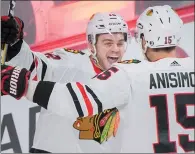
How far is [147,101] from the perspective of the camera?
1.41 m

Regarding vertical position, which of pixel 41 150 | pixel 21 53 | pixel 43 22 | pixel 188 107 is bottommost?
pixel 41 150

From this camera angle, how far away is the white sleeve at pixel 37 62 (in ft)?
6.19

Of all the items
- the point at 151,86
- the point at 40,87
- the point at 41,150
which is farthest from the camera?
the point at 41,150

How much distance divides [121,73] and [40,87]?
0.23m

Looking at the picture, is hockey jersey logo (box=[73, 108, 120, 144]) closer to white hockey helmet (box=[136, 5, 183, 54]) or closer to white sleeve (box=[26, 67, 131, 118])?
white hockey helmet (box=[136, 5, 183, 54])

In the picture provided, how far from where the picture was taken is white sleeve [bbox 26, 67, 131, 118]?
1.27m

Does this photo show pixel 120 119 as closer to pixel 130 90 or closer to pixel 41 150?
→ pixel 130 90

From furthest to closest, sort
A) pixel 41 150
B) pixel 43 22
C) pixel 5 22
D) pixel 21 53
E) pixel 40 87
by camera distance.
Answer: pixel 43 22 < pixel 41 150 < pixel 21 53 < pixel 5 22 < pixel 40 87

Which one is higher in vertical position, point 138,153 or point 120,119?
point 120,119

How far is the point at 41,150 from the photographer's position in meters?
2.07

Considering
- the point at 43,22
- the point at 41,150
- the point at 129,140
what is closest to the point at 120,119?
the point at 129,140

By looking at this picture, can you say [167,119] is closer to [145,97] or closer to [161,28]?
[145,97]

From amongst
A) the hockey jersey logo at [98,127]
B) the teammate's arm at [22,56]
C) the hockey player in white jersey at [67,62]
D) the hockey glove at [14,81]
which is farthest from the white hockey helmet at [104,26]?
the hockey glove at [14,81]

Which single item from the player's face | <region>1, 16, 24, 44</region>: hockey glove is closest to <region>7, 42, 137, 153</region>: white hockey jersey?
the player's face
